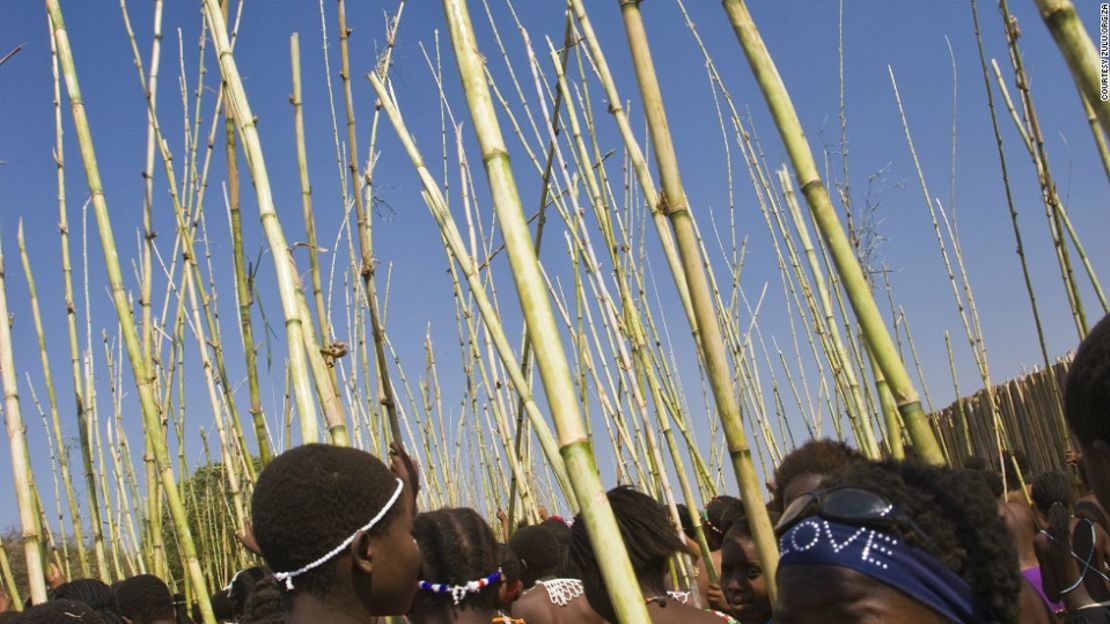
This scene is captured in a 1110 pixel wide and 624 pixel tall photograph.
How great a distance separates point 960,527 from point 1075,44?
517mm

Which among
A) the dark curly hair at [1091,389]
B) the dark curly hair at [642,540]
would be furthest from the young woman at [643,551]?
the dark curly hair at [1091,389]

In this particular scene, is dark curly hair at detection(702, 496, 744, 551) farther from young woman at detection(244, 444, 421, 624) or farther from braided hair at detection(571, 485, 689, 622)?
young woman at detection(244, 444, 421, 624)

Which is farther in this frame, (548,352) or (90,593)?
(90,593)

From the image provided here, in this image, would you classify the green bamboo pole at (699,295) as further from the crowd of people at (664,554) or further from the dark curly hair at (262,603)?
the dark curly hair at (262,603)

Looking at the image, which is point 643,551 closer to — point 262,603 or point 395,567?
point 395,567

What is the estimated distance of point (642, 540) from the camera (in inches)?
86.7

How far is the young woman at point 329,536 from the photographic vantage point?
5.01 ft

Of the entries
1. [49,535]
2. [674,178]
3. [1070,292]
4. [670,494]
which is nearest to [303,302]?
[674,178]

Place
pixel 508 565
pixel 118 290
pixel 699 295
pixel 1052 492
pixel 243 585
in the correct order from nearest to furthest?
1. pixel 699 295
2. pixel 118 290
3. pixel 508 565
4. pixel 243 585
5. pixel 1052 492

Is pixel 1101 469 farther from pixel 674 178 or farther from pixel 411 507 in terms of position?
pixel 411 507

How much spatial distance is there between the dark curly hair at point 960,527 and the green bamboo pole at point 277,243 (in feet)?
2.83

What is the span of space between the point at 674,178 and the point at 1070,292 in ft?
4.80

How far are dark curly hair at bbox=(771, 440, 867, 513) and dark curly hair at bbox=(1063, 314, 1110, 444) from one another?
0.96 metres

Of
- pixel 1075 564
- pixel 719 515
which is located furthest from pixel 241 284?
pixel 1075 564
